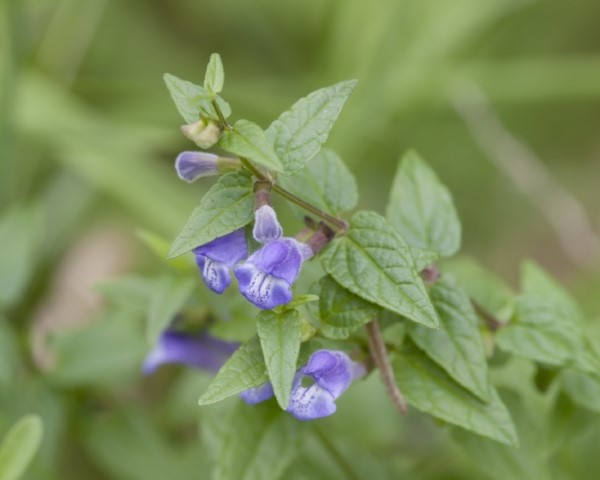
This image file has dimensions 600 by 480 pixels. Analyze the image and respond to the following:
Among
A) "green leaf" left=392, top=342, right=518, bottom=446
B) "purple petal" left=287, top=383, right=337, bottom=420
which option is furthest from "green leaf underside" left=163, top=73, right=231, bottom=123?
"green leaf" left=392, top=342, right=518, bottom=446

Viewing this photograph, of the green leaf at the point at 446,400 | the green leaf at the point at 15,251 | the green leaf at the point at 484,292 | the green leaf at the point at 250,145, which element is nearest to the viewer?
the green leaf at the point at 250,145

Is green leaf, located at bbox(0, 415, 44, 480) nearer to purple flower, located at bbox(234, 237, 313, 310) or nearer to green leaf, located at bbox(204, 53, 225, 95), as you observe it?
purple flower, located at bbox(234, 237, 313, 310)

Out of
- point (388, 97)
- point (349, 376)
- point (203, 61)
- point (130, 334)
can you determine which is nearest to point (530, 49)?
point (388, 97)

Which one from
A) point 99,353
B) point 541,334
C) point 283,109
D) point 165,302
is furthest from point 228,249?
point 283,109

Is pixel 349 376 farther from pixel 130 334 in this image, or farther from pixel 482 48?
pixel 482 48

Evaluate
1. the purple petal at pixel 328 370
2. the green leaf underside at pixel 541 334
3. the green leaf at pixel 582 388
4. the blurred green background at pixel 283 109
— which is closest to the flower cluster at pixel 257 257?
the purple petal at pixel 328 370

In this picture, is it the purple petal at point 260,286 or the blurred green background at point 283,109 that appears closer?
the purple petal at point 260,286

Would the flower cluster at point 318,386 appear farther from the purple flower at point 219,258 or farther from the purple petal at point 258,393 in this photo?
the purple flower at point 219,258
